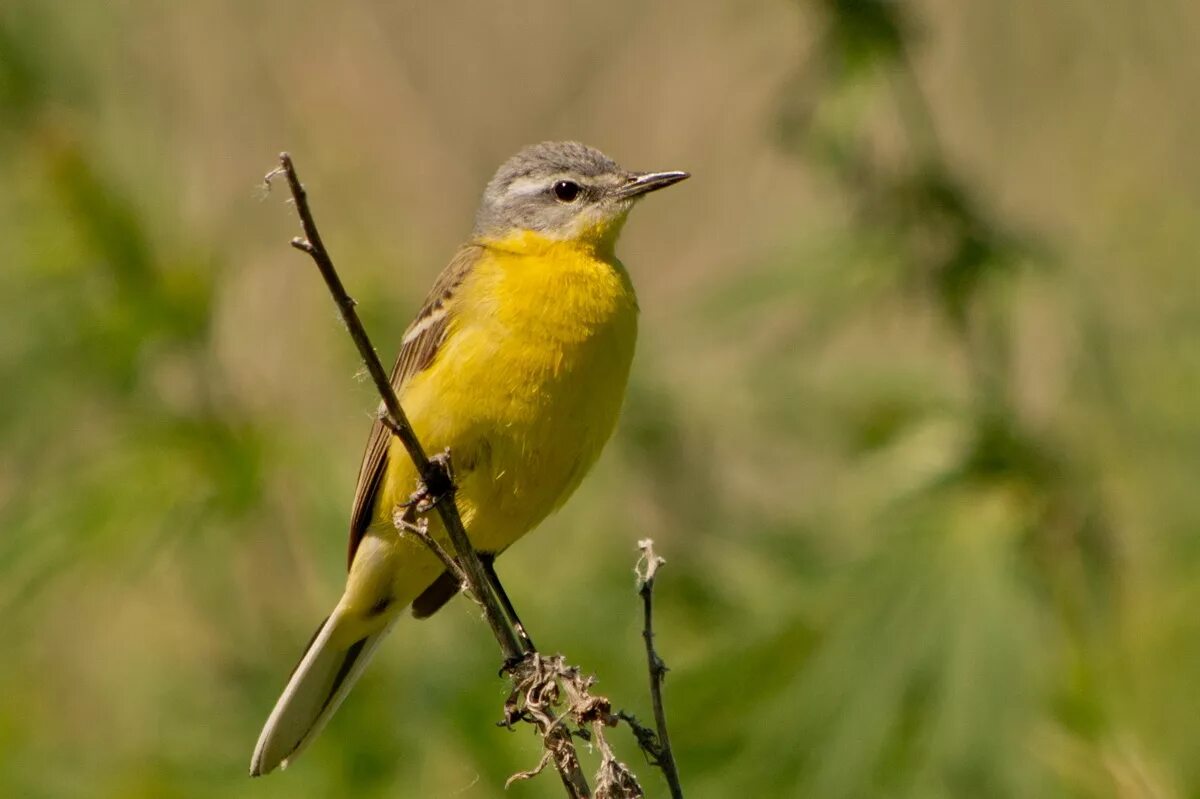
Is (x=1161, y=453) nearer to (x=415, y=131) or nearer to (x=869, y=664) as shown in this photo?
(x=869, y=664)

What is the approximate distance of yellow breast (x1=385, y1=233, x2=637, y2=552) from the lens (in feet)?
13.0

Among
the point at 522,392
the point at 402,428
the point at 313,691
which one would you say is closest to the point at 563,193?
the point at 522,392

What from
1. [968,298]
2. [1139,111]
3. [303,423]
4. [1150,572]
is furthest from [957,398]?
[303,423]

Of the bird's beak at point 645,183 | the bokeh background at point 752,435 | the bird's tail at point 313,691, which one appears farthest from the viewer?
the bokeh background at point 752,435

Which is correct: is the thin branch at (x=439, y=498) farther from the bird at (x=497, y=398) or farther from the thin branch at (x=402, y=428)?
the bird at (x=497, y=398)

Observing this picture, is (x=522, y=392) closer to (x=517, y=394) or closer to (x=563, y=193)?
(x=517, y=394)

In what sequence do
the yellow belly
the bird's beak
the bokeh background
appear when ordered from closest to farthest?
the yellow belly, the bird's beak, the bokeh background

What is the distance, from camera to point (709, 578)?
6.08 m

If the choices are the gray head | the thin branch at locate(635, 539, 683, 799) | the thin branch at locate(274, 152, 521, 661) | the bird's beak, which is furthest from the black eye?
the thin branch at locate(635, 539, 683, 799)

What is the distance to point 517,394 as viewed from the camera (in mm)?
3977

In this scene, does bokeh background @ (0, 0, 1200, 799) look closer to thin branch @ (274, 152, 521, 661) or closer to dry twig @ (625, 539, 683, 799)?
thin branch @ (274, 152, 521, 661)

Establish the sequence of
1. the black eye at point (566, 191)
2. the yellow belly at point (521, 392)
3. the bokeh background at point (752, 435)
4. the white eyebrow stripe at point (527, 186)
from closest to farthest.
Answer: the yellow belly at point (521, 392), the black eye at point (566, 191), the white eyebrow stripe at point (527, 186), the bokeh background at point (752, 435)

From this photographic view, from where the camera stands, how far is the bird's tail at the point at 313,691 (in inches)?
164

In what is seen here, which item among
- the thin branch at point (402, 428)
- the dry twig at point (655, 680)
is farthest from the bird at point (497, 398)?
the dry twig at point (655, 680)
